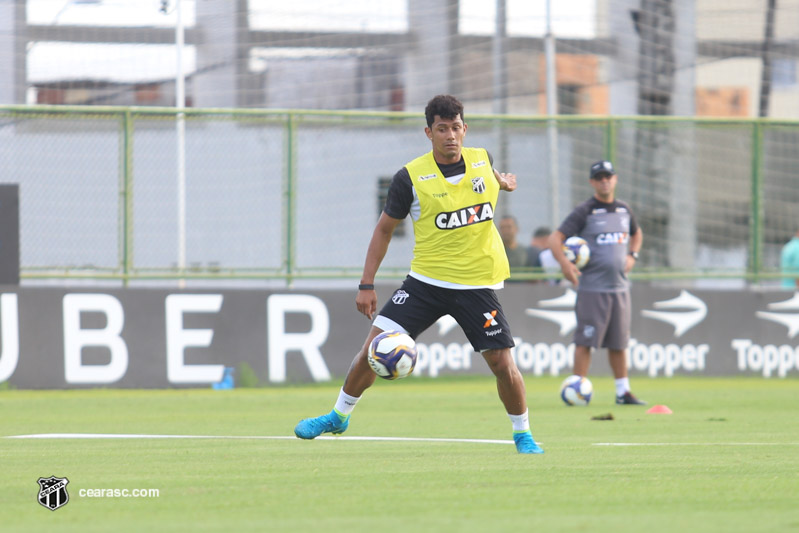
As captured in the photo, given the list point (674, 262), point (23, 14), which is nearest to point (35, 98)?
point (23, 14)

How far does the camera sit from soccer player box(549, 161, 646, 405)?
13.1 m

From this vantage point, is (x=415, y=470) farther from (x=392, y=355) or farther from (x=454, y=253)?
(x=454, y=253)

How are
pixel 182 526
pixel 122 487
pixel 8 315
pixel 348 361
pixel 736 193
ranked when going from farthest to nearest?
pixel 736 193, pixel 348 361, pixel 8 315, pixel 122 487, pixel 182 526

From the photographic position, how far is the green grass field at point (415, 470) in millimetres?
5496

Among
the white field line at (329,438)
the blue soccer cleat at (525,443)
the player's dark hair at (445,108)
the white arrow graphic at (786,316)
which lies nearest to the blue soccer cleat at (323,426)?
the white field line at (329,438)

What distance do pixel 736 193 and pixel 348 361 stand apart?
6.59 m

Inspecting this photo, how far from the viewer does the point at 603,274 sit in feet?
43.8

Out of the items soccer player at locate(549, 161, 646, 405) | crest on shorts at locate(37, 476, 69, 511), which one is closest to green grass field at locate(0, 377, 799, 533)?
crest on shorts at locate(37, 476, 69, 511)

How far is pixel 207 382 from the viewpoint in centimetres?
1558

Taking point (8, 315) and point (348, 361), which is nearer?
point (8, 315)

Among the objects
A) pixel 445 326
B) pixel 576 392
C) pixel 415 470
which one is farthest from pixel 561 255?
pixel 415 470

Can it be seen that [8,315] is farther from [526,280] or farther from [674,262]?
[674,262]

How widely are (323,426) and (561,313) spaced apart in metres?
8.65

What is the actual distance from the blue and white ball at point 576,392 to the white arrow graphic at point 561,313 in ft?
12.8
